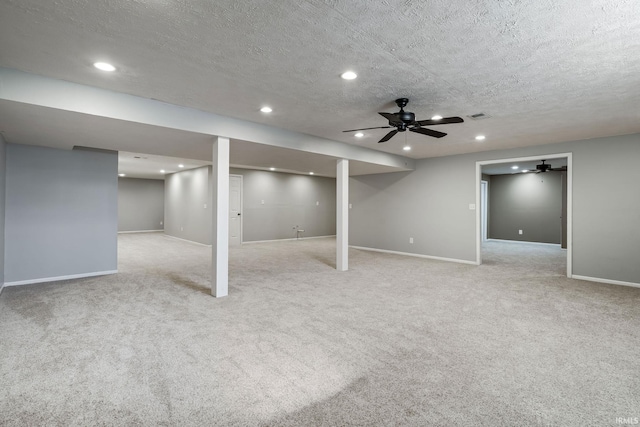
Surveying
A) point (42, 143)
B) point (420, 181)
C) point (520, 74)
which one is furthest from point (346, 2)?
point (420, 181)

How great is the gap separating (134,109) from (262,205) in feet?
22.2

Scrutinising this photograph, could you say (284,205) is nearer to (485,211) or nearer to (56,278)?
(56,278)

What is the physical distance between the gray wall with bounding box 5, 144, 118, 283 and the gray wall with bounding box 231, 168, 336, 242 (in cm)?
429

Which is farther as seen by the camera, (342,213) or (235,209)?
(235,209)

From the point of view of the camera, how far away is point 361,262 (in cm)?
674

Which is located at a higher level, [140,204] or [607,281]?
[140,204]

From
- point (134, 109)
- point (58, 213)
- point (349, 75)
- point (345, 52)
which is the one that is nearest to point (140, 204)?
point (58, 213)

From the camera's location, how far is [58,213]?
507 cm

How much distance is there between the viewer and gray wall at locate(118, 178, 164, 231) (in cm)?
1212

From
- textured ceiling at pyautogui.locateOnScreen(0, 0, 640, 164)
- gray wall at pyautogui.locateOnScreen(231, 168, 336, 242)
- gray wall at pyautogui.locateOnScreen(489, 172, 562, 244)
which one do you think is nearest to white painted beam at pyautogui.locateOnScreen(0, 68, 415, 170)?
textured ceiling at pyautogui.locateOnScreen(0, 0, 640, 164)

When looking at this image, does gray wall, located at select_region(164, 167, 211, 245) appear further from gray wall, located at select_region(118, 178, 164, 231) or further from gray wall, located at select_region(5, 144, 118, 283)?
gray wall, located at select_region(5, 144, 118, 283)

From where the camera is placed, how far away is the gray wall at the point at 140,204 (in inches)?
477

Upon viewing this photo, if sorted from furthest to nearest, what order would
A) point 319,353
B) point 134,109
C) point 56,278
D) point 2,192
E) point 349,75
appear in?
point 56,278 < point 2,192 < point 134,109 < point 349,75 < point 319,353

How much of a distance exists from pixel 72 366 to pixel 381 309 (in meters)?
2.89
